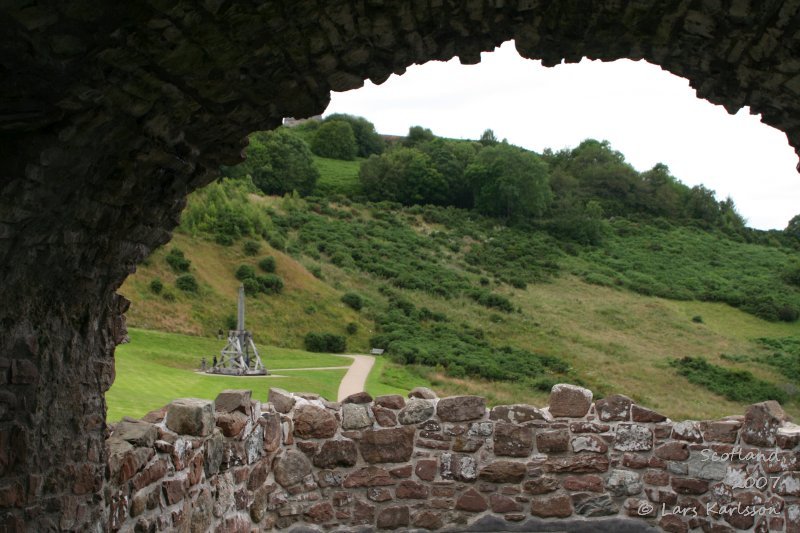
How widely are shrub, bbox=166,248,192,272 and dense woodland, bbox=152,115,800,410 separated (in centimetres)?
111

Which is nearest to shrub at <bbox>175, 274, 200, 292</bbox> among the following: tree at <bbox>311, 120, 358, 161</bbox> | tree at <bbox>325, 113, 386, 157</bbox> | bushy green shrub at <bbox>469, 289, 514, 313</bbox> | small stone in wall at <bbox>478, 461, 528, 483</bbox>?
bushy green shrub at <bbox>469, 289, 514, 313</bbox>

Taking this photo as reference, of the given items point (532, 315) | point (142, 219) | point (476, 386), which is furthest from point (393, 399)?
point (532, 315)

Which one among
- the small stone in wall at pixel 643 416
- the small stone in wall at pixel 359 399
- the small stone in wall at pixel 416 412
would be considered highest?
the small stone in wall at pixel 643 416

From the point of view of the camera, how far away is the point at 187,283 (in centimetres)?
2973

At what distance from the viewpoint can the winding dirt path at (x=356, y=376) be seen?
1656 centimetres

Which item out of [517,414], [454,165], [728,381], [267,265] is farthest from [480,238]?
[517,414]

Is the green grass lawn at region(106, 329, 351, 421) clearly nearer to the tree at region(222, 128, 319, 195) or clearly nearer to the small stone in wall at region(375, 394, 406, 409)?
the small stone in wall at region(375, 394, 406, 409)

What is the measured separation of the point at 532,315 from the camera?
4459cm

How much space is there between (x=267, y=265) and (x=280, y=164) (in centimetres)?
2975

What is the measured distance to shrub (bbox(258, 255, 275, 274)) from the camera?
36253 mm

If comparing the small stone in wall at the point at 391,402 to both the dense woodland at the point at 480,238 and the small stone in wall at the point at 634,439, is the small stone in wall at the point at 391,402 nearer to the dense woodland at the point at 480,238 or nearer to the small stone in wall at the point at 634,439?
the small stone in wall at the point at 634,439

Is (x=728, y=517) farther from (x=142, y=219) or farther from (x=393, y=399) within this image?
(x=142, y=219)

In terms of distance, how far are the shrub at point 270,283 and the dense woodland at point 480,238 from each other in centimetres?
6

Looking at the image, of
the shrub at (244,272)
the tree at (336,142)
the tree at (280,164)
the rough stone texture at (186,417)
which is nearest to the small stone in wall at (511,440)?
the rough stone texture at (186,417)
